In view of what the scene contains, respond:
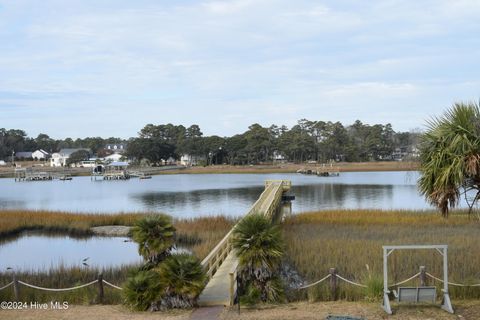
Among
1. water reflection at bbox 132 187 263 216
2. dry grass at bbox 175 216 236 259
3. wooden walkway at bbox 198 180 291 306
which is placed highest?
wooden walkway at bbox 198 180 291 306

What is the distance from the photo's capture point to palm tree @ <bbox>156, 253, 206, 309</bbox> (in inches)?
421

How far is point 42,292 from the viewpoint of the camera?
1295 centimetres

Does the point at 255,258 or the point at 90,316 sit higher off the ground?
the point at 255,258

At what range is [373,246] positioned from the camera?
18172 mm

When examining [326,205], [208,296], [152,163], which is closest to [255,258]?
[208,296]

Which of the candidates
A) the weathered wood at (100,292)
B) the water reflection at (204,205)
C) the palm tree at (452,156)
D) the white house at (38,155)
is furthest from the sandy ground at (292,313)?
the white house at (38,155)

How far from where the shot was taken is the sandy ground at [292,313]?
1001cm

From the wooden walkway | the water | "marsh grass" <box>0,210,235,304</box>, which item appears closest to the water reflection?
"marsh grass" <box>0,210,235,304</box>

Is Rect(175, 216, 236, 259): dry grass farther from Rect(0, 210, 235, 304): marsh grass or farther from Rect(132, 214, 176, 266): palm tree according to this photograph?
Rect(132, 214, 176, 266): palm tree

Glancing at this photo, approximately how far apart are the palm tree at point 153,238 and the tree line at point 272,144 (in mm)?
118528

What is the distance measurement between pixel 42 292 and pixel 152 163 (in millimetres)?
131499

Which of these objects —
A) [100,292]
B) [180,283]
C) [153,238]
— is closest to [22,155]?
[100,292]

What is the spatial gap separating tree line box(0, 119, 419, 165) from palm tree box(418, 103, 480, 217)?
4719 inches

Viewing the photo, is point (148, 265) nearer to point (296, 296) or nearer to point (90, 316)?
point (90, 316)
